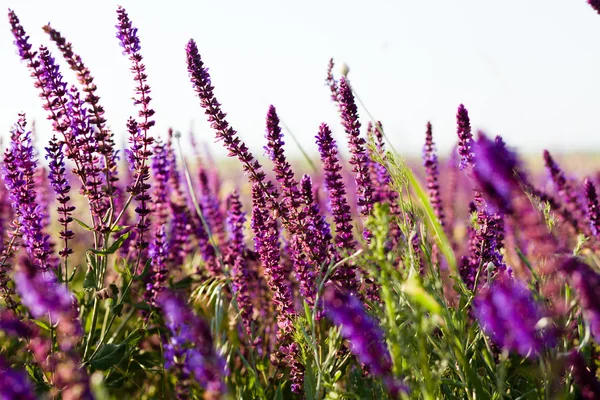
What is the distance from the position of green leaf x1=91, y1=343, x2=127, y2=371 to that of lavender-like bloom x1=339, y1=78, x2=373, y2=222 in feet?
4.15

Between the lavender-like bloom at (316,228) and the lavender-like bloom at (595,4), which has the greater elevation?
the lavender-like bloom at (595,4)

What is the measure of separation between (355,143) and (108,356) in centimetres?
148

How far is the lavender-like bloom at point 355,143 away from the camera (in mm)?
2914

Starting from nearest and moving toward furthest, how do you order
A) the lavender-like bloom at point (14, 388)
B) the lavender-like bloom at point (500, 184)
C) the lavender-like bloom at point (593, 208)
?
the lavender-like bloom at point (14, 388) → the lavender-like bloom at point (500, 184) → the lavender-like bloom at point (593, 208)

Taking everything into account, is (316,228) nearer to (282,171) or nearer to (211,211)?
(282,171)

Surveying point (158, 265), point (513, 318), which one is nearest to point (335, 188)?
point (158, 265)

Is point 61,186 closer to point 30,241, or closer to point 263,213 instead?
point 30,241

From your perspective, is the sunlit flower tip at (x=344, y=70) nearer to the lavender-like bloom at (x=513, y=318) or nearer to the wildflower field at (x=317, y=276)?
the wildflower field at (x=317, y=276)

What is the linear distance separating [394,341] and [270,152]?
54.1 inches

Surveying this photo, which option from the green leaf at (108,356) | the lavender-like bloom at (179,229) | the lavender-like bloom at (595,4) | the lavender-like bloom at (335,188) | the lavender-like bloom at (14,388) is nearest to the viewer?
the lavender-like bloom at (14,388)

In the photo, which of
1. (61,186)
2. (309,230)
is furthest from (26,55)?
(309,230)

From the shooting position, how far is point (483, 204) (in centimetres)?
280

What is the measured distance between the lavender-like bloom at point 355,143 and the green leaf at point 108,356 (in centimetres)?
126

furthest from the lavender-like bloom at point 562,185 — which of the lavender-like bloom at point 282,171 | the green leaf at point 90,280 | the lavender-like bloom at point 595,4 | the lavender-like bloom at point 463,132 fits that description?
the green leaf at point 90,280
